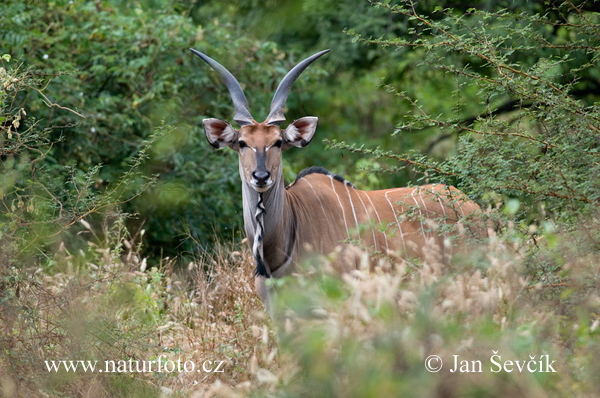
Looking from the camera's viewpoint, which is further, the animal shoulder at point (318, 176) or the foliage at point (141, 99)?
the foliage at point (141, 99)

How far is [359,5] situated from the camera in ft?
25.1

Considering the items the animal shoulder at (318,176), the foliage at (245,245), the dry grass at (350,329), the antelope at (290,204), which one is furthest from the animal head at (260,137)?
the dry grass at (350,329)

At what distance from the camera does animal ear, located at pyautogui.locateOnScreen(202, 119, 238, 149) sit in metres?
3.91

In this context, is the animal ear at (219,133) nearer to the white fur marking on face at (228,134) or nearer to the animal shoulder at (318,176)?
the white fur marking on face at (228,134)

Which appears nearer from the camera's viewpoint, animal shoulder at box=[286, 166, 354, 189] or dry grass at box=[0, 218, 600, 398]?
dry grass at box=[0, 218, 600, 398]

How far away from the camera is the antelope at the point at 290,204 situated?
3699mm

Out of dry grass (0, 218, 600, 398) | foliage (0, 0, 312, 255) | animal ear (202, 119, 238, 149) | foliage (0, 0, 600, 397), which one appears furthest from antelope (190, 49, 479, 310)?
foliage (0, 0, 312, 255)

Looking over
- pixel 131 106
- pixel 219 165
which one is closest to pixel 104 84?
pixel 131 106

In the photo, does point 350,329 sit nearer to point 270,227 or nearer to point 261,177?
point 261,177

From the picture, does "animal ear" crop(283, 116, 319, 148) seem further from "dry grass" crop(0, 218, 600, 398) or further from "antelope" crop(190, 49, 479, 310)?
"dry grass" crop(0, 218, 600, 398)

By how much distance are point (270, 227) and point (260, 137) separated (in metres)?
0.51

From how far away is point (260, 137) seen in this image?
12.3 ft

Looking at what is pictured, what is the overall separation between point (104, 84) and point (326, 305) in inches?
199

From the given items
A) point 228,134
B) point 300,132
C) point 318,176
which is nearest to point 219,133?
point 228,134
